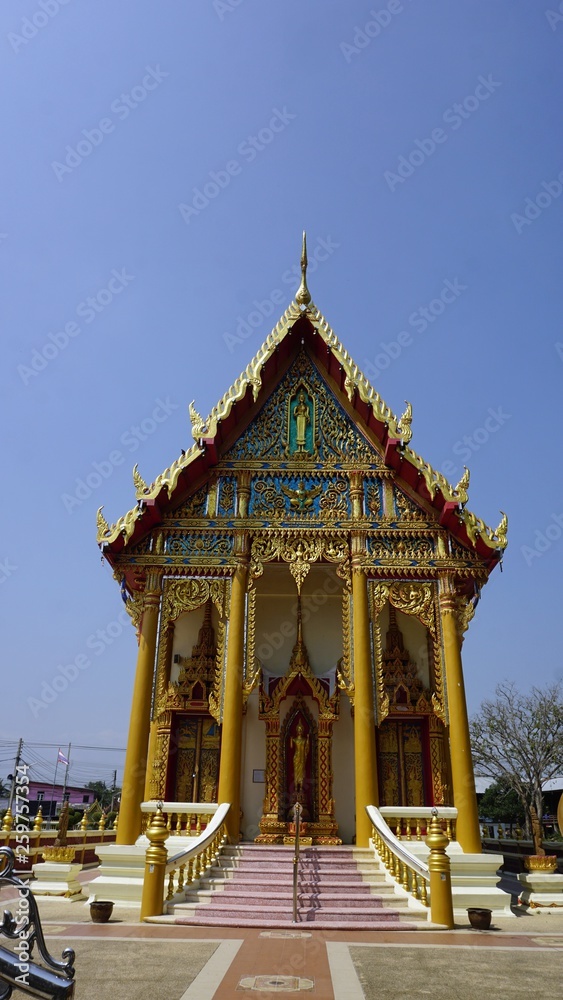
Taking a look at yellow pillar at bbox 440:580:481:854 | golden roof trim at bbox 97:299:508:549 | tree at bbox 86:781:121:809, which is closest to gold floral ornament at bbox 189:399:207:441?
golden roof trim at bbox 97:299:508:549

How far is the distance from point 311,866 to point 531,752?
2181cm

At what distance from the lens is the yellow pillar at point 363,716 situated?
395 inches

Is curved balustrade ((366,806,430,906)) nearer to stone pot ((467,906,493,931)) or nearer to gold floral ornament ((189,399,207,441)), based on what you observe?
stone pot ((467,906,493,931))

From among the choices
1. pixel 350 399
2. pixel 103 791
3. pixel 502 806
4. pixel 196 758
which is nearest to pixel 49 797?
pixel 103 791

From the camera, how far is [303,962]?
5594 millimetres

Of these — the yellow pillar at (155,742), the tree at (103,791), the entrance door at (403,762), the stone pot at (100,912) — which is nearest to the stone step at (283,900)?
the stone pot at (100,912)

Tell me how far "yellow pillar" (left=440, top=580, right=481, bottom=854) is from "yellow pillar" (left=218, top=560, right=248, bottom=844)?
10.3 feet

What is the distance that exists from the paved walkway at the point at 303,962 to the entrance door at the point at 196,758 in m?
4.16

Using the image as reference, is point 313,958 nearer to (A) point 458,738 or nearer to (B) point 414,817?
(B) point 414,817

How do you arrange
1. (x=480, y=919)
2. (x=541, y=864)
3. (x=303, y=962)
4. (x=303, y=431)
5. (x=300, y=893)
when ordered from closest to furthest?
1. (x=303, y=962)
2. (x=480, y=919)
3. (x=300, y=893)
4. (x=541, y=864)
5. (x=303, y=431)

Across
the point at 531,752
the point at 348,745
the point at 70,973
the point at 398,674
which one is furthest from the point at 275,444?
the point at 531,752

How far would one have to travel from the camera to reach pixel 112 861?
9312 mm

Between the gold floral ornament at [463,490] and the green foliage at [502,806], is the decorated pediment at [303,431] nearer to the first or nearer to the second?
the gold floral ornament at [463,490]

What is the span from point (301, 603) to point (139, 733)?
4206mm
